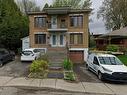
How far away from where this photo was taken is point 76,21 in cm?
4081

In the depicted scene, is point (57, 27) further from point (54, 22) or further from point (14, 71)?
point (14, 71)

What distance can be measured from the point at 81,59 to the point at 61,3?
2618 cm

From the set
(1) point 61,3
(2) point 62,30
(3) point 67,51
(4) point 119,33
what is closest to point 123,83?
(3) point 67,51

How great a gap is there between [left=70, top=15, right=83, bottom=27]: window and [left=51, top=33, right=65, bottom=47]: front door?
2550mm

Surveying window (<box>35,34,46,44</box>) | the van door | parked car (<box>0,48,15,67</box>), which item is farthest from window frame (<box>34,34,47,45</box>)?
the van door

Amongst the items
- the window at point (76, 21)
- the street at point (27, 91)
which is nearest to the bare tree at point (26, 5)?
the window at point (76, 21)

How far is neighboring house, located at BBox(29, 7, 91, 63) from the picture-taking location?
132 ft

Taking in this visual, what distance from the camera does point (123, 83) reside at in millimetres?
20875

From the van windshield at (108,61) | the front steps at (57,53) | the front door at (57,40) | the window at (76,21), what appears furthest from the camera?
the front door at (57,40)

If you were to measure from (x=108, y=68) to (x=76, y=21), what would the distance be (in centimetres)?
2059

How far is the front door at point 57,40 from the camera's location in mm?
41906

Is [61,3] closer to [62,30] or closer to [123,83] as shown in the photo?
[62,30]

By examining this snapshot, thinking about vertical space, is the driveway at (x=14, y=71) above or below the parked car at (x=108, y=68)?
below

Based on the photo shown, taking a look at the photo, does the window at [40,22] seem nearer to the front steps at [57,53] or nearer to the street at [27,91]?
the front steps at [57,53]
